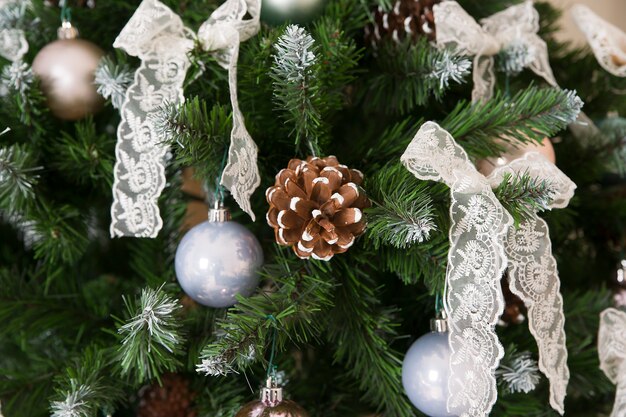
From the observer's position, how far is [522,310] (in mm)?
674

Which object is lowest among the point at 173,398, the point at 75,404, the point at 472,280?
the point at 173,398

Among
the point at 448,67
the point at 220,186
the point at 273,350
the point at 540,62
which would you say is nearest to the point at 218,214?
the point at 220,186

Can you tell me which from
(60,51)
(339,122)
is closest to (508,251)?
(339,122)

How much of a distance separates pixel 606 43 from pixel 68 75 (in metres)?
0.56

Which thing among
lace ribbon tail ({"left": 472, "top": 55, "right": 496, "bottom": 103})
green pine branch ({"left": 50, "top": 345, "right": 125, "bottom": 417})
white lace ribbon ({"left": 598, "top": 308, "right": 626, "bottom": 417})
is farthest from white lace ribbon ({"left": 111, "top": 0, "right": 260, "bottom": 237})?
white lace ribbon ({"left": 598, "top": 308, "right": 626, "bottom": 417})

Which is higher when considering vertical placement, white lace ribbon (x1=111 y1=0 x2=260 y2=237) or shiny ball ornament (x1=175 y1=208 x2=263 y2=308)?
white lace ribbon (x1=111 y1=0 x2=260 y2=237)

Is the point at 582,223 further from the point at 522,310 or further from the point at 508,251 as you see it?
the point at 508,251

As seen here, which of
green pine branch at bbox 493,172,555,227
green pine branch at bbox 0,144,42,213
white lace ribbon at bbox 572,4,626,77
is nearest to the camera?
green pine branch at bbox 493,172,555,227

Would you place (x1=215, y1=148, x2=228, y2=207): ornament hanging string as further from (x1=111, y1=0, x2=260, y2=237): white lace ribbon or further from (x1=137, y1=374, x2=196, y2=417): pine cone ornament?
(x1=137, y1=374, x2=196, y2=417): pine cone ornament

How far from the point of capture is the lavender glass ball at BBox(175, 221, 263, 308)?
0.52 m

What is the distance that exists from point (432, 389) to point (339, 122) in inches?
13.0

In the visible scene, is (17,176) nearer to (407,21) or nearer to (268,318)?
(268,318)

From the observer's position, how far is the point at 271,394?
0.49 metres

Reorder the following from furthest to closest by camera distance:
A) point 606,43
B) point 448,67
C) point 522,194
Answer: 1. point 606,43
2. point 448,67
3. point 522,194
